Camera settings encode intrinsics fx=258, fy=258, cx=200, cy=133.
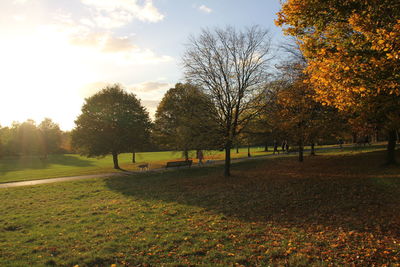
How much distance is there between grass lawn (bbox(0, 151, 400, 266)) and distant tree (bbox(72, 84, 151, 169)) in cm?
1363

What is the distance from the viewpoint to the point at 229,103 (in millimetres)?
17312

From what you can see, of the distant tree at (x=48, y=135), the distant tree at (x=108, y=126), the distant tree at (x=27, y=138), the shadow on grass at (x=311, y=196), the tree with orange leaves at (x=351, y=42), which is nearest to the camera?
the tree with orange leaves at (x=351, y=42)

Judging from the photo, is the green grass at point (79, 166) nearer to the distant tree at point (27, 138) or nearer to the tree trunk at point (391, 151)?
the tree trunk at point (391, 151)

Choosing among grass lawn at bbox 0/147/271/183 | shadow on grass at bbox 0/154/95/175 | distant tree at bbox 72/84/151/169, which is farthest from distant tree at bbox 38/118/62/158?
distant tree at bbox 72/84/151/169

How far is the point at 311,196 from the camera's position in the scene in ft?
36.2

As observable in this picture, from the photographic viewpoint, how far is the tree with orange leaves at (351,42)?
21.6 ft

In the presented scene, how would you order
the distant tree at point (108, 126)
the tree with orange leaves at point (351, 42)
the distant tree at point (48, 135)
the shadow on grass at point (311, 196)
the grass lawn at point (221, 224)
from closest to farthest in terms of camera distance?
the grass lawn at point (221, 224)
the tree with orange leaves at point (351, 42)
the shadow on grass at point (311, 196)
the distant tree at point (108, 126)
the distant tree at point (48, 135)

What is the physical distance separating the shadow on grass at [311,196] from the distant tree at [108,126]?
38.9ft

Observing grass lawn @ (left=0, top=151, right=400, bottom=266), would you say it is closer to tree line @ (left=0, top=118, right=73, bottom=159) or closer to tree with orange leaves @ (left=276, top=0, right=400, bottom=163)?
tree with orange leaves @ (left=276, top=0, right=400, bottom=163)

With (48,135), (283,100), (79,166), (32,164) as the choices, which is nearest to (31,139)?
(48,135)

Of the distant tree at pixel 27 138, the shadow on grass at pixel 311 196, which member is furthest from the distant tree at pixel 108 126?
the distant tree at pixel 27 138

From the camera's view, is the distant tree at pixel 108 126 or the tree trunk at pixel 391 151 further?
the distant tree at pixel 108 126

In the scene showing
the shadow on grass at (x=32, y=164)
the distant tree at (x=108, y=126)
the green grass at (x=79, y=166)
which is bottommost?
the shadow on grass at (x=32, y=164)

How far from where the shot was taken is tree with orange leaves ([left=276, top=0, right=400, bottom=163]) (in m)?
6.59
